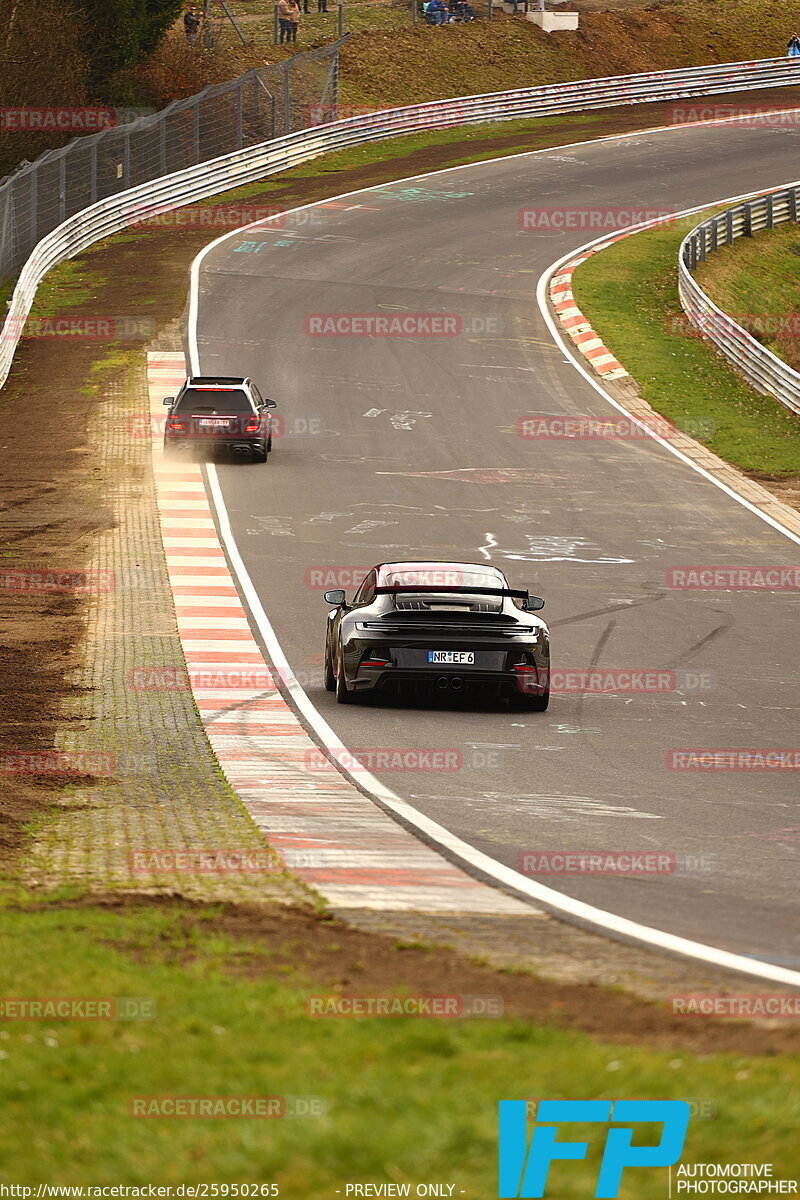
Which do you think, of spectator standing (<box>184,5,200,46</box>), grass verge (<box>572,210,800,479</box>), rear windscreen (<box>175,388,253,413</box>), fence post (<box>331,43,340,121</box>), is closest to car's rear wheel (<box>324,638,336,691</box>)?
rear windscreen (<box>175,388,253,413</box>)

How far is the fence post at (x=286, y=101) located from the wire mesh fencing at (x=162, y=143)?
0.13ft

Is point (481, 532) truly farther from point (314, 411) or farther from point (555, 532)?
point (314, 411)

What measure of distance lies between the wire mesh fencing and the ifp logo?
38479 mm

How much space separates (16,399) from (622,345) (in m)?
15.5

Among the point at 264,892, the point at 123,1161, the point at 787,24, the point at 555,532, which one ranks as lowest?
the point at 555,532

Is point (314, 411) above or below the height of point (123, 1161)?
below

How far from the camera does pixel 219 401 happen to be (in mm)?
29469

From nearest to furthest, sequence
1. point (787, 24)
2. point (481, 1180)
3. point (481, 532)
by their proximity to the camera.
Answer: point (481, 1180)
point (481, 532)
point (787, 24)

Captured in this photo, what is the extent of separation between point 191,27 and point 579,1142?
2678 inches

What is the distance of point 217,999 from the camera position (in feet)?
20.6

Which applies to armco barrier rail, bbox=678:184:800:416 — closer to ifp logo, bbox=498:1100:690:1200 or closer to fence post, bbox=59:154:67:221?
fence post, bbox=59:154:67:221

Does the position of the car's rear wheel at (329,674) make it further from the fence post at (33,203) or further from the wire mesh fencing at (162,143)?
the fence post at (33,203)

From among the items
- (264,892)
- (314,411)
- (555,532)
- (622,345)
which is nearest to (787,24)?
(622,345)

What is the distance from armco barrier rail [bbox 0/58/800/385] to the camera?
44.6m
